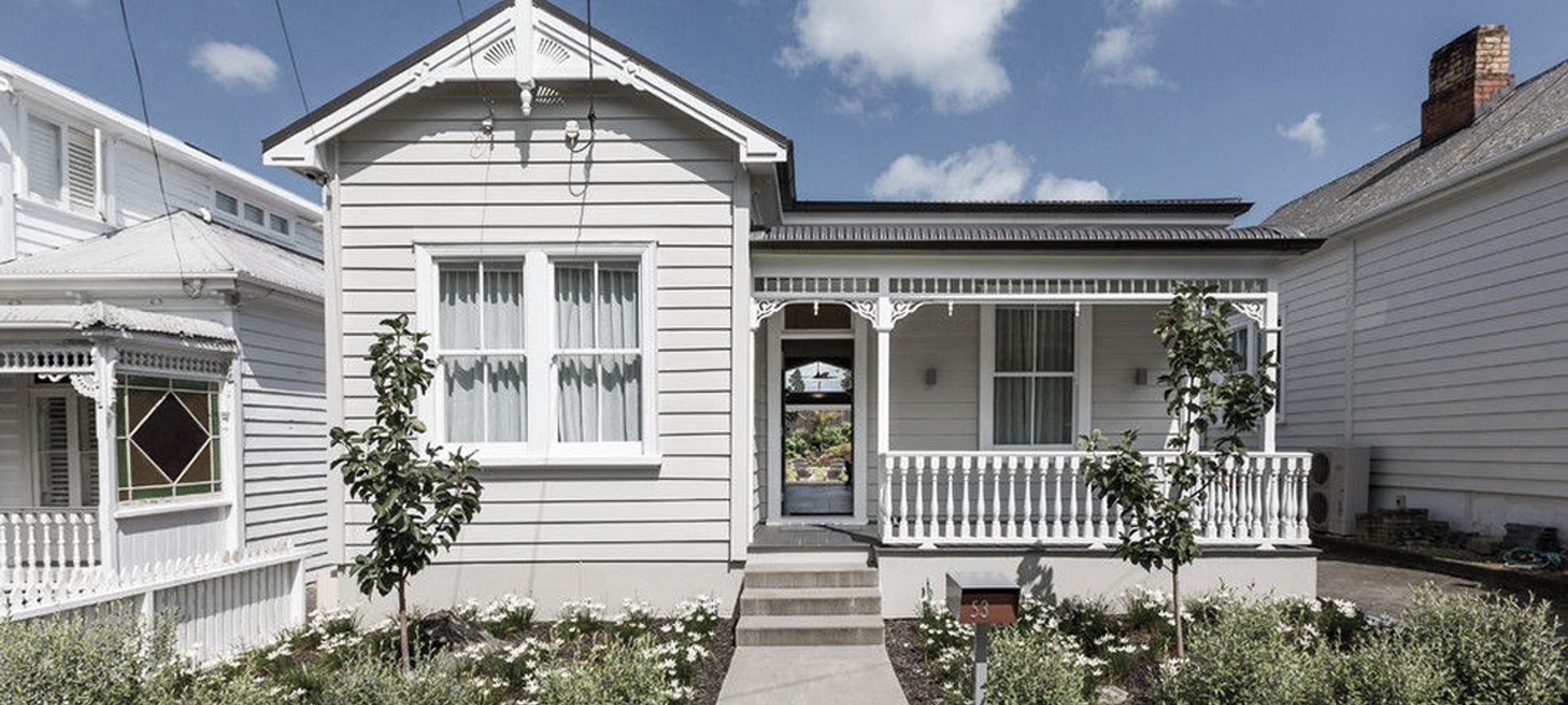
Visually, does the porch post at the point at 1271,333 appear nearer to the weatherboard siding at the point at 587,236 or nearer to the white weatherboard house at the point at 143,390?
the weatherboard siding at the point at 587,236

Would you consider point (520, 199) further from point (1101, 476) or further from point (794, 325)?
point (1101, 476)

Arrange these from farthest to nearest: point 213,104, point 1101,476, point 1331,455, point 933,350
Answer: point 1331,455
point 213,104
point 933,350
point 1101,476

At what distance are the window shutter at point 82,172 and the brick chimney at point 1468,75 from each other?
20.2 m

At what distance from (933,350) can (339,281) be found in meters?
6.01

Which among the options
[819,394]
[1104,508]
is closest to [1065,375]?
[1104,508]

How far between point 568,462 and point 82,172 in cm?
895

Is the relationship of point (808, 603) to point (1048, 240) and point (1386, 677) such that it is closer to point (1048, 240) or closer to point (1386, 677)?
point (1386, 677)

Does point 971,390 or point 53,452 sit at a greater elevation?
point 971,390

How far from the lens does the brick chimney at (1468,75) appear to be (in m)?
10.2

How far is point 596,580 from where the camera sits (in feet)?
20.0

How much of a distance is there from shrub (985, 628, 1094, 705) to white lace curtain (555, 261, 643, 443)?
3.67 metres

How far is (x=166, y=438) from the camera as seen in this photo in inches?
280

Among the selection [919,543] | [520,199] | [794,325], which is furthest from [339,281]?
[919,543]

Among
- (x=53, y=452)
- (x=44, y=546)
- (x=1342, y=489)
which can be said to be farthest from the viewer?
(x=1342, y=489)
